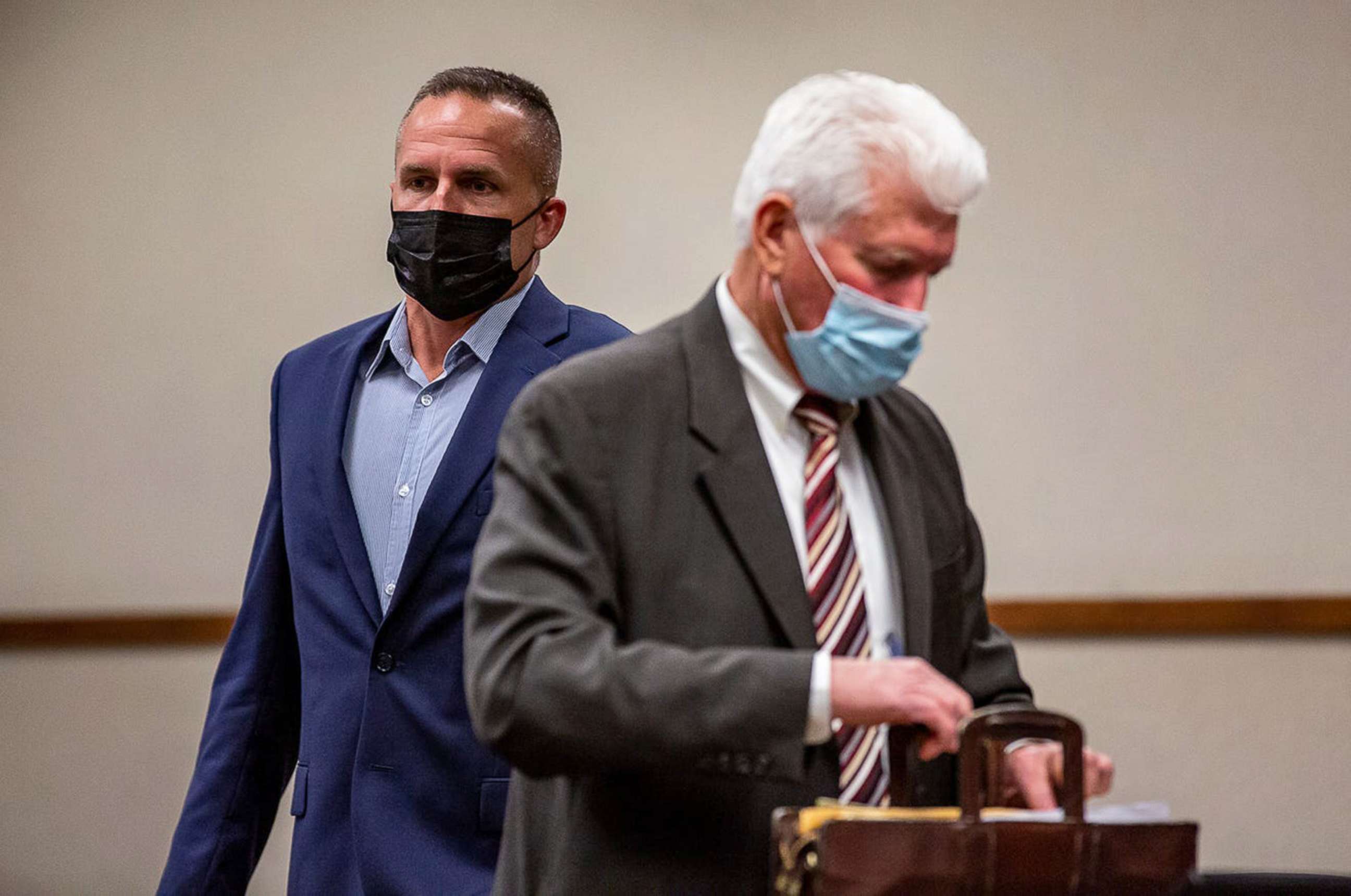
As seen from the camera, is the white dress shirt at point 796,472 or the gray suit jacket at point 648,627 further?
the white dress shirt at point 796,472

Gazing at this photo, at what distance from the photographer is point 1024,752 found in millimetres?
1495

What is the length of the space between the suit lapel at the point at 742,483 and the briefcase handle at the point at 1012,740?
20 centimetres

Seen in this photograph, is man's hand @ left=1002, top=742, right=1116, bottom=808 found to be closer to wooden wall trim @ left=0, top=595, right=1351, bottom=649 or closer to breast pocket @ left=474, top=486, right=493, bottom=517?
breast pocket @ left=474, top=486, right=493, bottom=517

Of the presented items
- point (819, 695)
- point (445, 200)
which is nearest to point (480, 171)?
point (445, 200)

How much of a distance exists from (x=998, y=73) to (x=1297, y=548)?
5.13 feet

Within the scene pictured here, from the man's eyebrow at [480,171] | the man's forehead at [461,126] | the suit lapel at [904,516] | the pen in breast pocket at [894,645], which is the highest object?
the man's forehead at [461,126]

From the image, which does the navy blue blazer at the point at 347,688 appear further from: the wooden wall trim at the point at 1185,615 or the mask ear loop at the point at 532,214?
the wooden wall trim at the point at 1185,615

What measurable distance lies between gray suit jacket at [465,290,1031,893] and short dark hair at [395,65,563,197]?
3.29ft

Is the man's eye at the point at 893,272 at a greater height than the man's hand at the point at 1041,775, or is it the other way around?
the man's eye at the point at 893,272

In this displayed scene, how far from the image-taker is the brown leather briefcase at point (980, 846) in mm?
1263

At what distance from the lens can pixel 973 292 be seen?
167 inches

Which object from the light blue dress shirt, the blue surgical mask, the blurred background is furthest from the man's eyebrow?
the blurred background

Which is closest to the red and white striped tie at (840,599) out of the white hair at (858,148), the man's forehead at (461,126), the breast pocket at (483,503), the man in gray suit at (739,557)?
the man in gray suit at (739,557)

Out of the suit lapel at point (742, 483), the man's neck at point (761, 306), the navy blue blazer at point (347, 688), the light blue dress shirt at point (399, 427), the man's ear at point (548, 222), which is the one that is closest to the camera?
the suit lapel at point (742, 483)
